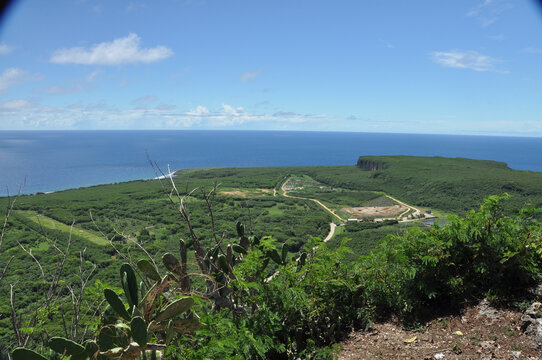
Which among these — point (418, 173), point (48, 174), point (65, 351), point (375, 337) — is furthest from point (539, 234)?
point (48, 174)

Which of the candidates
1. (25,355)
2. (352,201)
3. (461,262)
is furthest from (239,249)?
(352,201)

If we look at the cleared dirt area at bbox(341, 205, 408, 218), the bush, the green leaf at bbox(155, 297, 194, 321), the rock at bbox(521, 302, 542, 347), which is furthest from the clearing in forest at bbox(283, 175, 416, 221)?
the green leaf at bbox(155, 297, 194, 321)

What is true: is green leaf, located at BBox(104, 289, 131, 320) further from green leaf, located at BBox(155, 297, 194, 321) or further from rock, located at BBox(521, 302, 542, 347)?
rock, located at BBox(521, 302, 542, 347)

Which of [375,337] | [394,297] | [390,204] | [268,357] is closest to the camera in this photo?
[268,357]

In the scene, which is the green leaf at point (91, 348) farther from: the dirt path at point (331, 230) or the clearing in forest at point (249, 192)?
the clearing in forest at point (249, 192)

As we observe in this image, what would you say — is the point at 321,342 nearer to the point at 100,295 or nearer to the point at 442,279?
the point at 442,279

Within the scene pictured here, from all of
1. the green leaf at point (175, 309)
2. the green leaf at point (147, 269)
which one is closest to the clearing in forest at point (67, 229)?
the green leaf at point (147, 269)
